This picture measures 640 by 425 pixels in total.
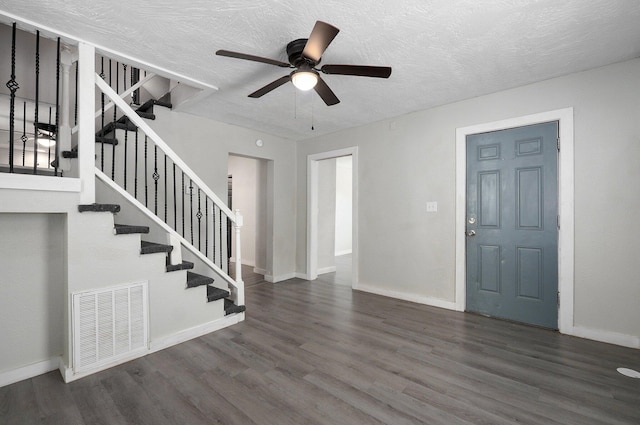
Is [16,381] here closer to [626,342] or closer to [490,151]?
[490,151]

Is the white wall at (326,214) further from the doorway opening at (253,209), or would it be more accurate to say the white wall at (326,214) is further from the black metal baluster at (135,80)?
the black metal baluster at (135,80)

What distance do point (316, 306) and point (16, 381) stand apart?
2726 millimetres

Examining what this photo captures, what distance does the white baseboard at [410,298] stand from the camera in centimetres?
363

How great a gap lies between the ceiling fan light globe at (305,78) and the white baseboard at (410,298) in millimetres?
3014

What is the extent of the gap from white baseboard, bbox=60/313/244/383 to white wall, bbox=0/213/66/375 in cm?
28

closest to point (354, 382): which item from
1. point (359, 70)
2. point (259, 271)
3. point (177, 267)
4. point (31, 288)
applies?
point (177, 267)

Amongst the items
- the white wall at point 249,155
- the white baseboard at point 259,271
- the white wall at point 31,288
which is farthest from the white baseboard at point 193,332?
the white baseboard at point 259,271

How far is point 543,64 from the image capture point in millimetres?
2660

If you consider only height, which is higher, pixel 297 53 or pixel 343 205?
pixel 297 53

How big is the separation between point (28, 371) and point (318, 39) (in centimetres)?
322

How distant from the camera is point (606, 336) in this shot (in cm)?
268

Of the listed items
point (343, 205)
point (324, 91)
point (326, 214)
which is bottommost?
point (326, 214)

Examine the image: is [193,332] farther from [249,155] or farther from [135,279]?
[249,155]

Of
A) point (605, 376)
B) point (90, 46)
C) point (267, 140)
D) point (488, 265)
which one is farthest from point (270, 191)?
point (605, 376)
